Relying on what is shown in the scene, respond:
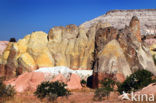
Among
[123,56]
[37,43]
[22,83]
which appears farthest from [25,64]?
[123,56]

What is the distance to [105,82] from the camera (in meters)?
28.2

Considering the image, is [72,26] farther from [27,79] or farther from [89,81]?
[27,79]

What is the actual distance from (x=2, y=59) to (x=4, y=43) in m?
25.5

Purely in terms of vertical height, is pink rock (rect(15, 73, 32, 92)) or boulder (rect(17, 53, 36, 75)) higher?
boulder (rect(17, 53, 36, 75))

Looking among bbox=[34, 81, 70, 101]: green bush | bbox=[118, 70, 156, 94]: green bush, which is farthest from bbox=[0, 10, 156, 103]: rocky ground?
bbox=[34, 81, 70, 101]: green bush

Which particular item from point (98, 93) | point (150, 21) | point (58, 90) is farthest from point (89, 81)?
point (150, 21)

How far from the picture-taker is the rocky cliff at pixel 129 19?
391 ft

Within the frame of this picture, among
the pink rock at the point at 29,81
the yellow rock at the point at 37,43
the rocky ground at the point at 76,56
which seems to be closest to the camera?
the pink rock at the point at 29,81

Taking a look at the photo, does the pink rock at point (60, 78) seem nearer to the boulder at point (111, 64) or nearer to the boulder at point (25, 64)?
the boulder at point (111, 64)

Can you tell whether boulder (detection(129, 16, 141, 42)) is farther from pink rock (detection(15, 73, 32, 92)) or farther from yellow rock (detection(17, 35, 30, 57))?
yellow rock (detection(17, 35, 30, 57))

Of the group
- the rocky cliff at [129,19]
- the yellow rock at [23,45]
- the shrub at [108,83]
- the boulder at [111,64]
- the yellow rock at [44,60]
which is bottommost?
the shrub at [108,83]

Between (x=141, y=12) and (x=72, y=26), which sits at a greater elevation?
(x=141, y=12)

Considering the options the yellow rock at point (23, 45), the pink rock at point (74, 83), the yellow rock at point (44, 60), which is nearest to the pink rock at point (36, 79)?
the pink rock at point (74, 83)

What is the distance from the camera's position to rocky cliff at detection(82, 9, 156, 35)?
119 m
